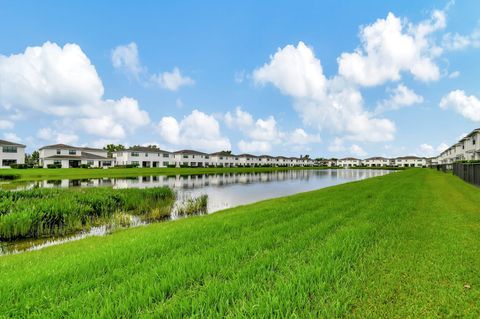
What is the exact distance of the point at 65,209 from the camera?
43.4ft

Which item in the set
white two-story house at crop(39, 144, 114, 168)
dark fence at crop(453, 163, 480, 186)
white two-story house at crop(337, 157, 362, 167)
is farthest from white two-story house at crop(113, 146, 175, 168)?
white two-story house at crop(337, 157, 362, 167)

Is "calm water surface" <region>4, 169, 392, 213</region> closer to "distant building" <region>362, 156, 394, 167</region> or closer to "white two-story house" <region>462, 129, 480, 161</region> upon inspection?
"white two-story house" <region>462, 129, 480, 161</region>

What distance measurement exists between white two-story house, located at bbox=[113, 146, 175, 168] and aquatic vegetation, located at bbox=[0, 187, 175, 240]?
7700cm

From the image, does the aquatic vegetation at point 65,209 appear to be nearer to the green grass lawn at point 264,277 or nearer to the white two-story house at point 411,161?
the green grass lawn at point 264,277

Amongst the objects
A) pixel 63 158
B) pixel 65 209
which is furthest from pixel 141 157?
pixel 65 209

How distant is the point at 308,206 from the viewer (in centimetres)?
1275

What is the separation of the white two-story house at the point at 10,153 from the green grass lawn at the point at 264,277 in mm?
80004

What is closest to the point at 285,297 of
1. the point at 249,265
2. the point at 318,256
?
the point at 249,265

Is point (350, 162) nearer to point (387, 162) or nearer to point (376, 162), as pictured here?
point (376, 162)

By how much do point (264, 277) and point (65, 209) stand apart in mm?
12753

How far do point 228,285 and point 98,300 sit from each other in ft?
6.83

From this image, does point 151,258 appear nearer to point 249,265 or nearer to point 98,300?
point 98,300

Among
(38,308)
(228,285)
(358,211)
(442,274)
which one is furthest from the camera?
(358,211)

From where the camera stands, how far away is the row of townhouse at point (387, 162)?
16030 cm
